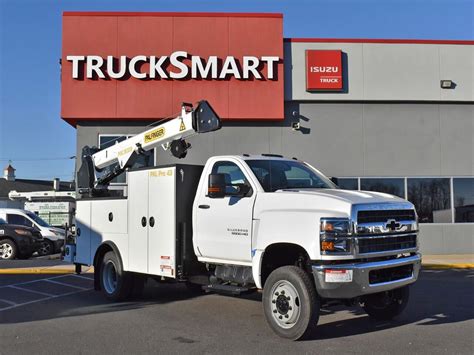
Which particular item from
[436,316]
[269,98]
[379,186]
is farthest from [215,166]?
[379,186]

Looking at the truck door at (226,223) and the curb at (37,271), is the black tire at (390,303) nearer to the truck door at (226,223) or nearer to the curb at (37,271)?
the truck door at (226,223)

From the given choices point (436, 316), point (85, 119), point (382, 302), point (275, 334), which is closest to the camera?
point (275, 334)

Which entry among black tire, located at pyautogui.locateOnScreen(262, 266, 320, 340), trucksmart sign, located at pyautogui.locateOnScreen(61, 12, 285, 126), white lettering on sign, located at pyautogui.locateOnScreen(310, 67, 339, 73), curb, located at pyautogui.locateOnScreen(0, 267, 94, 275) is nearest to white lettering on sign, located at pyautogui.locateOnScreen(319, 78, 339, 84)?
white lettering on sign, located at pyautogui.locateOnScreen(310, 67, 339, 73)

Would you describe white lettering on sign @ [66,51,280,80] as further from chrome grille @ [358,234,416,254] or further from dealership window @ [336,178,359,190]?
chrome grille @ [358,234,416,254]

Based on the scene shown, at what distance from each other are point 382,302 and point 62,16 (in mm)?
14437

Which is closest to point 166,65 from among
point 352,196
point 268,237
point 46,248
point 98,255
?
point 46,248

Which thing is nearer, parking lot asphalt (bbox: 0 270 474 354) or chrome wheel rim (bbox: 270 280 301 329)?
parking lot asphalt (bbox: 0 270 474 354)

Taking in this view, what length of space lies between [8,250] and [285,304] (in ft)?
44.2

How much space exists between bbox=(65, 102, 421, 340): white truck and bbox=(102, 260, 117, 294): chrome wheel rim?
0.03m

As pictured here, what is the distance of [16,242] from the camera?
17156 mm

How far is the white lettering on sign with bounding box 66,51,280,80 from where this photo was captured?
664 inches

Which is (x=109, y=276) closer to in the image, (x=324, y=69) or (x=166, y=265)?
(x=166, y=265)

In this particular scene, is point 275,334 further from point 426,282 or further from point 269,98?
point 269,98

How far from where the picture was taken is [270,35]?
17281mm
